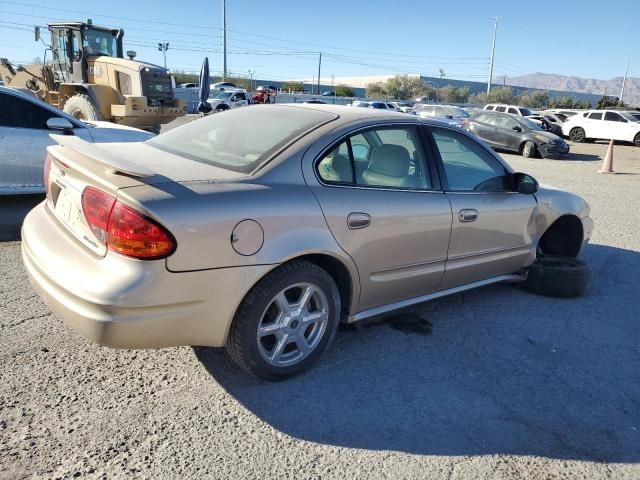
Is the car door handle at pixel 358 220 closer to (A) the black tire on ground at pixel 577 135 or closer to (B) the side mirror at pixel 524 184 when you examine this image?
(B) the side mirror at pixel 524 184

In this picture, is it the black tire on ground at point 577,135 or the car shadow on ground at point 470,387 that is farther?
the black tire on ground at point 577,135

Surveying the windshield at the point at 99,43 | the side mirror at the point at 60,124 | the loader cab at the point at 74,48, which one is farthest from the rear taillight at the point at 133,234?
the windshield at the point at 99,43

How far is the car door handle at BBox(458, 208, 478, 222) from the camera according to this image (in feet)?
12.3

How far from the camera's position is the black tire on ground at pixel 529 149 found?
18.7 m

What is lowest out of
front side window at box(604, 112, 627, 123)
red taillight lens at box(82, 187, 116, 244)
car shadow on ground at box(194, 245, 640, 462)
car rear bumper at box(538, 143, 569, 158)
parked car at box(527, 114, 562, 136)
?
car shadow on ground at box(194, 245, 640, 462)

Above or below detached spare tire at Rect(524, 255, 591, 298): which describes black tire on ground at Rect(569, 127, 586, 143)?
above

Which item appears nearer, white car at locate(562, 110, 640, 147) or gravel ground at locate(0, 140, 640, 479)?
gravel ground at locate(0, 140, 640, 479)

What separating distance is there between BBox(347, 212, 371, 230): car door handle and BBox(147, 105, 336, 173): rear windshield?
597 millimetres

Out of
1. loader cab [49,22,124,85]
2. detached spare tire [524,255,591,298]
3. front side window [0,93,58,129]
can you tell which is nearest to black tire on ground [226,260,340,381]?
detached spare tire [524,255,591,298]

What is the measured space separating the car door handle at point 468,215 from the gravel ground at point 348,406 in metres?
0.82

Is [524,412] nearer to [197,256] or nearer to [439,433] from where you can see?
[439,433]

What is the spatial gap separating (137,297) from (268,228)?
742 millimetres

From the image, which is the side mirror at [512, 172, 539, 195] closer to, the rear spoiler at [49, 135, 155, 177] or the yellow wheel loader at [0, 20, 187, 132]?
the rear spoiler at [49, 135, 155, 177]

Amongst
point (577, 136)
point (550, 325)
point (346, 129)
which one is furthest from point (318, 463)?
point (577, 136)
